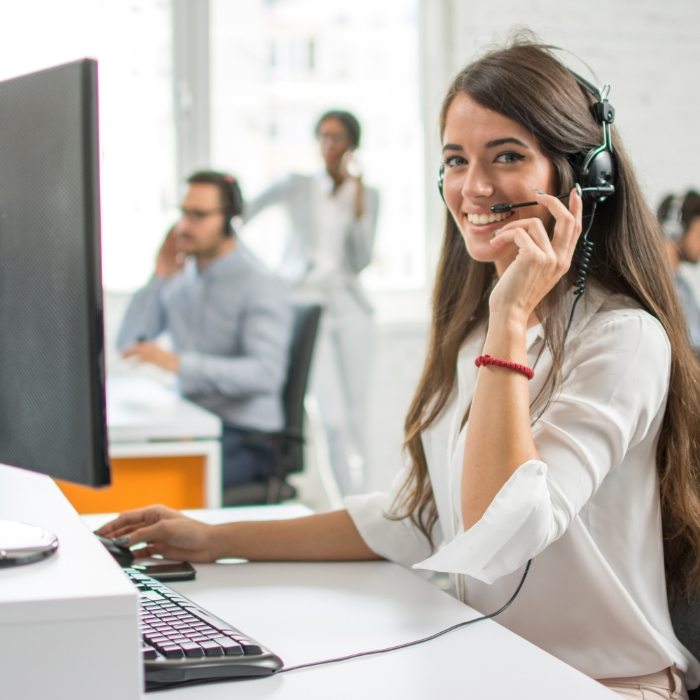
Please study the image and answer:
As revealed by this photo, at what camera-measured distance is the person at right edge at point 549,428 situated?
42.3 inches

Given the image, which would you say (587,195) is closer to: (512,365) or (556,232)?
(556,232)

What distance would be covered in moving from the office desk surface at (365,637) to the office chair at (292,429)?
1492 millimetres

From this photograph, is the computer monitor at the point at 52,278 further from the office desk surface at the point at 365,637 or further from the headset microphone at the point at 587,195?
the headset microphone at the point at 587,195

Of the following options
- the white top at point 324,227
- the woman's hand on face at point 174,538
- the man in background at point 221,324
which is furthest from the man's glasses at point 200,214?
the woman's hand on face at point 174,538

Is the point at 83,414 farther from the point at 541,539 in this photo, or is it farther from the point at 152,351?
the point at 152,351

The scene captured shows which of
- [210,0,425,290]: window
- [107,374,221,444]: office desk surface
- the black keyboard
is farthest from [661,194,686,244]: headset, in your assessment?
the black keyboard

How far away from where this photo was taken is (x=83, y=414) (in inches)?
30.2

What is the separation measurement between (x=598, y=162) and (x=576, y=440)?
35 centimetres

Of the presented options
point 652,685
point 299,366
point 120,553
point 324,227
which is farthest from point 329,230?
point 652,685

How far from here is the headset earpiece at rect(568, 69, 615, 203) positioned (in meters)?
1.22

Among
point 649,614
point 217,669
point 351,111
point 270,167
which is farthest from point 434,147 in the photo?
point 217,669

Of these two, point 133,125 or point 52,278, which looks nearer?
point 52,278

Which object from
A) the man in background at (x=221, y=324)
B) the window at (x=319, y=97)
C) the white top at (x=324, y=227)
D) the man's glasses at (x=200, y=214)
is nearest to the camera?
the man in background at (x=221, y=324)

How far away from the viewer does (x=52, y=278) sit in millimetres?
804
